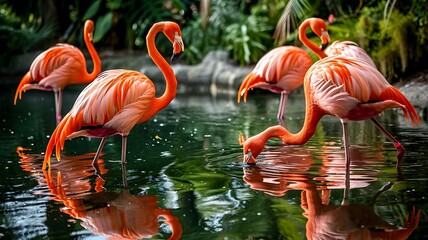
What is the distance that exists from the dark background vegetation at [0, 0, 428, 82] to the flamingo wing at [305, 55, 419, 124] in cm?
305

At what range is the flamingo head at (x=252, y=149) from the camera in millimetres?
5039

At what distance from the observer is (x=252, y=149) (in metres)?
5.04

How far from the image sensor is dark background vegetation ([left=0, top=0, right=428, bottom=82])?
8.88 m

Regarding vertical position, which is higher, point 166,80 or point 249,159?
point 166,80

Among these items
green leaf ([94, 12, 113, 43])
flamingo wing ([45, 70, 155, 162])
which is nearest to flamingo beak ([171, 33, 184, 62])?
flamingo wing ([45, 70, 155, 162])

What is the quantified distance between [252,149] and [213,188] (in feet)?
2.35

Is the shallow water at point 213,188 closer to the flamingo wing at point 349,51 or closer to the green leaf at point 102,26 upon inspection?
the flamingo wing at point 349,51

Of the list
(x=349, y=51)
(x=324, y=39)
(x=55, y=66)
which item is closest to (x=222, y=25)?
(x=55, y=66)

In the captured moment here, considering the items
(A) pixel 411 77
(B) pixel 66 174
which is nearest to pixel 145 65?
(A) pixel 411 77

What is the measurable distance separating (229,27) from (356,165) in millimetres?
8066

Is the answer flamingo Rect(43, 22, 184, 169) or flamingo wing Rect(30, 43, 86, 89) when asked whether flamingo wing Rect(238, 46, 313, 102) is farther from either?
flamingo Rect(43, 22, 184, 169)

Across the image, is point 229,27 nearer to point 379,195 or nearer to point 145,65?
point 145,65

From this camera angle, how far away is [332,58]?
488 cm

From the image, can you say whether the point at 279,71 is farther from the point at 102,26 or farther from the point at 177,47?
the point at 102,26
